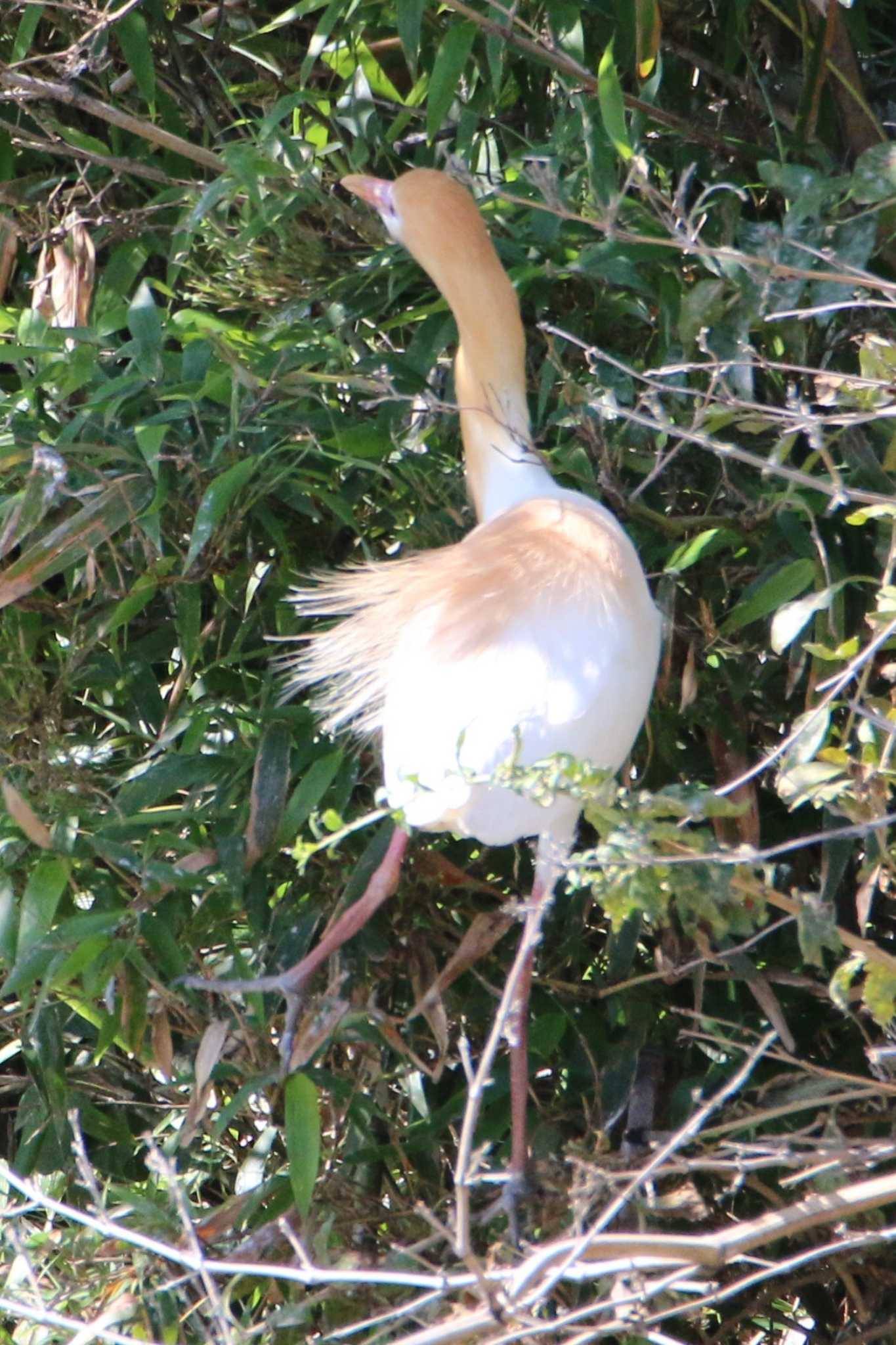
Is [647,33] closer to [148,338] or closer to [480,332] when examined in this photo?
[480,332]

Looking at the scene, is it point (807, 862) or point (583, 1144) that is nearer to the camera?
point (583, 1144)

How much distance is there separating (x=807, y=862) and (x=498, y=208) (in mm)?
752

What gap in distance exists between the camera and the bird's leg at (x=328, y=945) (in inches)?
58.0

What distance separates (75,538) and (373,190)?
1.49 feet

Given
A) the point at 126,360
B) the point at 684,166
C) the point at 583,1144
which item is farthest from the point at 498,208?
the point at 583,1144

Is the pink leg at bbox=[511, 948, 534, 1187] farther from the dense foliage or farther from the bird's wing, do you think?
the bird's wing

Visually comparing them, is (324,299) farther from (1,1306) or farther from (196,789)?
(1,1306)

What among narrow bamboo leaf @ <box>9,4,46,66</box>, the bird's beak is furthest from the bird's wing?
narrow bamboo leaf @ <box>9,4,46,66</box>

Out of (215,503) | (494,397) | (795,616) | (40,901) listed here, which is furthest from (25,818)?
(795,616)

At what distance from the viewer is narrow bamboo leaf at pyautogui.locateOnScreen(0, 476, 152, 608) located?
1.49 meters

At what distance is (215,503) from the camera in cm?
145

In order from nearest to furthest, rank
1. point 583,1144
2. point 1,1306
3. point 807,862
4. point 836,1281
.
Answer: point 1,1306 → point 583,1144 → point 807,862 → point 836,1281

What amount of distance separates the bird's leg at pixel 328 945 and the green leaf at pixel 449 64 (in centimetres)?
73

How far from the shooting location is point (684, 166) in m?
1.71
